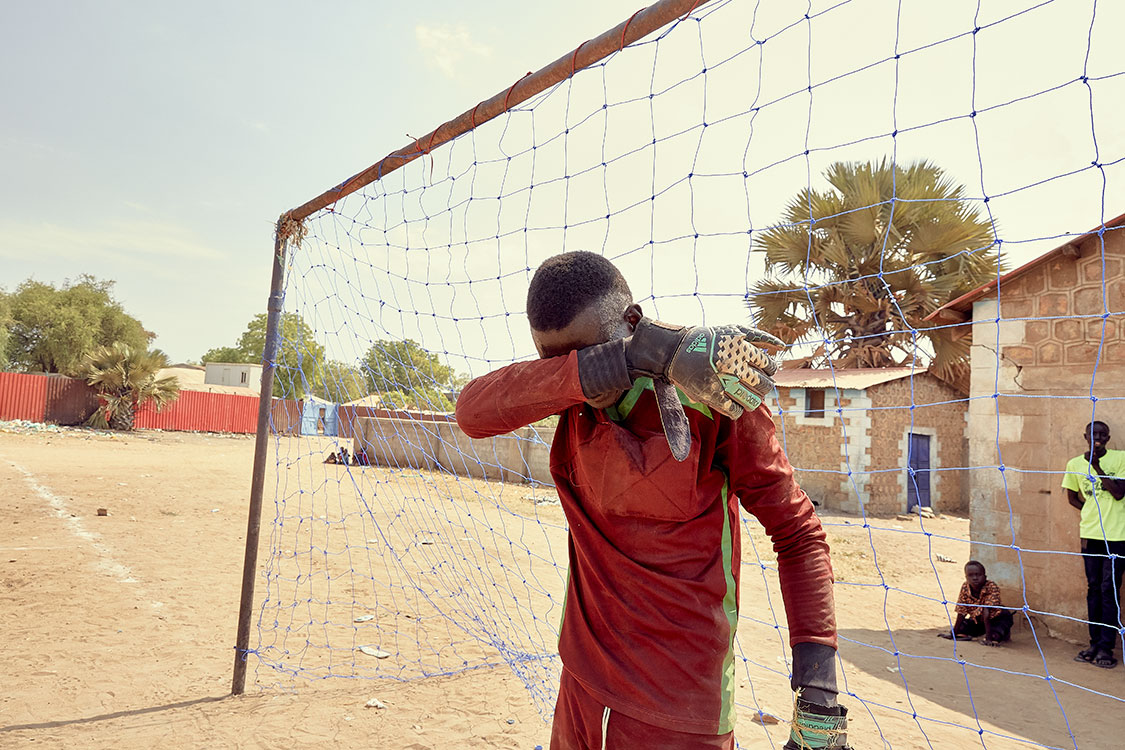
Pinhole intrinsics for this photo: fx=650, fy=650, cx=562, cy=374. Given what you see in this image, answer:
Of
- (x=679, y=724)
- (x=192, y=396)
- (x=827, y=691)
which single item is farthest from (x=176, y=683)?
(x=192, y=396)

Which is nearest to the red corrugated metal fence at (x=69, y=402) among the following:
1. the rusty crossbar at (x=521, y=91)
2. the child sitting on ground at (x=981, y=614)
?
the rusty crossbar at (x=521, y=91)

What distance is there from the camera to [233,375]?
47188 mm

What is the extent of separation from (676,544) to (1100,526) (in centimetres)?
540

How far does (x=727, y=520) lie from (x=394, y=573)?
208 inches

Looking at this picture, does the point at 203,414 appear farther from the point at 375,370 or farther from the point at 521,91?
the point at 521,91

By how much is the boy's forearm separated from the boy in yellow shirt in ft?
17.7

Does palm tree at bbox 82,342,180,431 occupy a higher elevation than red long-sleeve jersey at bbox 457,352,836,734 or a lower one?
higher

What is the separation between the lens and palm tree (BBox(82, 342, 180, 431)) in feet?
70.9

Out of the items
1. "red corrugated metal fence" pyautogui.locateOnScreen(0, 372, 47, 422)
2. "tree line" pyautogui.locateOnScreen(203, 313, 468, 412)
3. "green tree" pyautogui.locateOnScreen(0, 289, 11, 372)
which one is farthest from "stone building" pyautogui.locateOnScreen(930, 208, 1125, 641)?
"green tree" pyautogui.locateOnScreen(0, 289, 11, 372)

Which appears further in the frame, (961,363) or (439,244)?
(961,363)

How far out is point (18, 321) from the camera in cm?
3253

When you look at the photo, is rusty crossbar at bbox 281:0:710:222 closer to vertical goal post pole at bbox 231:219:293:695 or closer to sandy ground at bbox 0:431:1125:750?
vertical goal post pole at bbox 231:219:293:695

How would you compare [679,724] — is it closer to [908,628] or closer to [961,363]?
[908,628]

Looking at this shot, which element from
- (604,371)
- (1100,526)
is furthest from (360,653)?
(1100,526)
